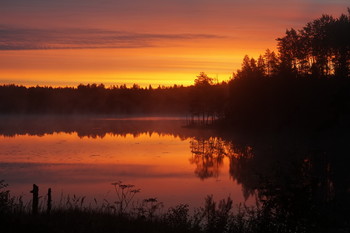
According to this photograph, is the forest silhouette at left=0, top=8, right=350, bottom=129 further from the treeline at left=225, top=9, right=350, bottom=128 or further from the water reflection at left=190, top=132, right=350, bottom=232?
the water reflection at left=190, top=132, right=350, bottom=232

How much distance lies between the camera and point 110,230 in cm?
1348

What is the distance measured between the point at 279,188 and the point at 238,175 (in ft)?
68.8

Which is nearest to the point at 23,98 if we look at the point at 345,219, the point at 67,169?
the point at 67,169

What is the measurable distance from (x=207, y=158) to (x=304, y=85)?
29.8 metres

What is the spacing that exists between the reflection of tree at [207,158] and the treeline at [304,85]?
58.5ft

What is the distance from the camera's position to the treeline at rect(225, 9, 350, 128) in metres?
65.9

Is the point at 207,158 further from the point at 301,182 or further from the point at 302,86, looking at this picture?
the point at 301,182

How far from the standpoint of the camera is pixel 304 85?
232 ft

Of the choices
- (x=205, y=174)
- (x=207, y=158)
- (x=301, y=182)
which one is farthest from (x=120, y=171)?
(x=301, y=182)

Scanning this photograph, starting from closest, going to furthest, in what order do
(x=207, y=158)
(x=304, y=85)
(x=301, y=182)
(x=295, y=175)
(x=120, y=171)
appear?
1. (x=301, y=182)
2. (x=295, y=175)
3. (x=120, y=171)
4. (x=207, y=158)
5. (x=304, y=85)

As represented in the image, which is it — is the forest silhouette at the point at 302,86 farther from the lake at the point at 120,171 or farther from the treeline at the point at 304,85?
the lake at the point at 120,171

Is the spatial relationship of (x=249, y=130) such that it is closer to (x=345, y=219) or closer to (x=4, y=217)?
(x=345, y=219)

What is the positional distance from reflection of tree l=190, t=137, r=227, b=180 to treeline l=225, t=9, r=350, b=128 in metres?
17.8

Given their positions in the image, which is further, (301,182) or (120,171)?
(120,171)
